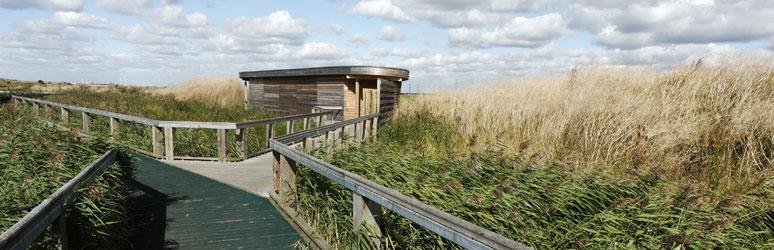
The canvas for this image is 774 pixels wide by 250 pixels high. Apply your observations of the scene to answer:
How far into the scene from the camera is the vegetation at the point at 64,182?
3777 mm

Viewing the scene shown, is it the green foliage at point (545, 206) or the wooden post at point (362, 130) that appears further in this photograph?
the wooden post at point (362, 130)

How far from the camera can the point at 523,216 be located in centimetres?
416

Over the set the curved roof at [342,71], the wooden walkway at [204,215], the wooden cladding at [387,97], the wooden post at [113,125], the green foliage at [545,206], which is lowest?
the wooden walkway at [204,215]

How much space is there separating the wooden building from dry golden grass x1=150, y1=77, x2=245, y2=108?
202 inches

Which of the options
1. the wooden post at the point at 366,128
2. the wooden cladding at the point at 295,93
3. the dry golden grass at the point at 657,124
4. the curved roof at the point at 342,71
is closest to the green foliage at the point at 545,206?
the dry golden grass at the point at 657,124

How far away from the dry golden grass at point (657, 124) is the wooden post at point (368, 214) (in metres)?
3.73

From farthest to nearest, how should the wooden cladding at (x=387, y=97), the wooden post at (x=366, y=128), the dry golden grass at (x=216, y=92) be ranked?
the dry golden grass at (x=216, y=92), the wooden cladding at (x=387, y=97), the wooden post at (x=366, y=128)

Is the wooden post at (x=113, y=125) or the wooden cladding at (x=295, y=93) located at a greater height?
the wooden cladding at (x=295, y=93)

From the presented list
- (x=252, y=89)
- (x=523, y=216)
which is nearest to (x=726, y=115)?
(x=523, y=216)

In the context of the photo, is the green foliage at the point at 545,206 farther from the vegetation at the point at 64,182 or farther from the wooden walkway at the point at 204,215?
the vegetation at the point at 64,182

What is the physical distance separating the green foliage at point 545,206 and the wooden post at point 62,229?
2160 mm

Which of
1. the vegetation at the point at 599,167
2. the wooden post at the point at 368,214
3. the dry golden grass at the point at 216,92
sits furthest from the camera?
the dry golden grass at the point at 216,92

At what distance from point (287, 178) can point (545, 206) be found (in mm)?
3015

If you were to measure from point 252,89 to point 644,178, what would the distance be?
715 inches
